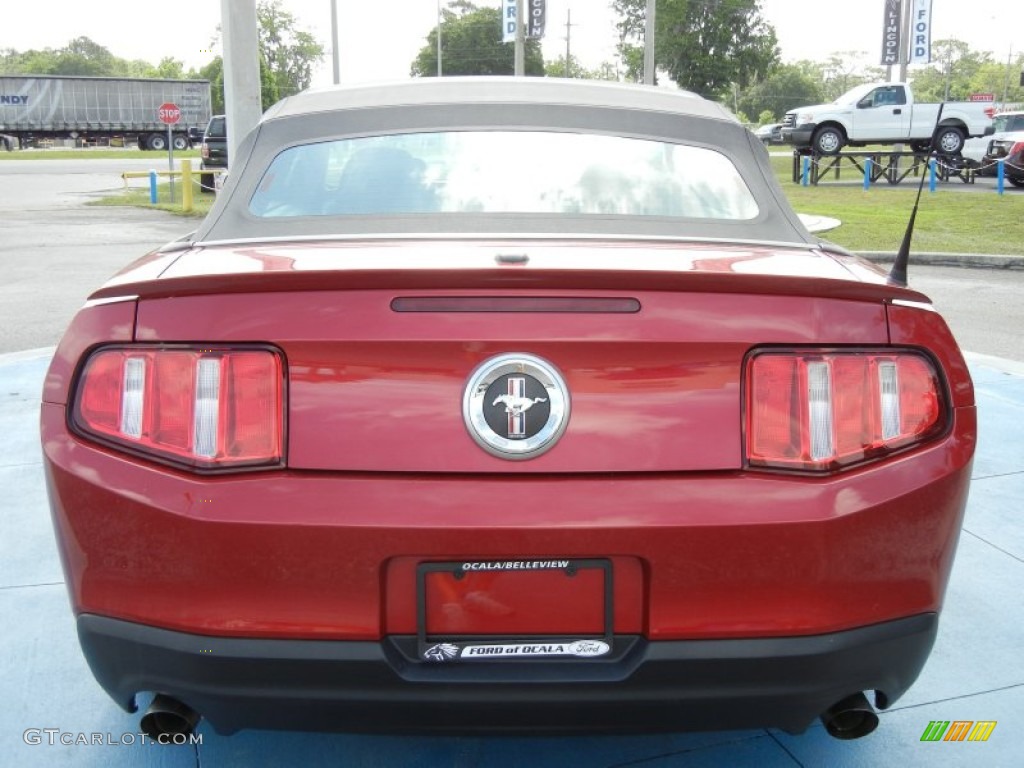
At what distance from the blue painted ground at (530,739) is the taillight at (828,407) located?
1.09 m

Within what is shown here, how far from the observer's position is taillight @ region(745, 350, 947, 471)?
2.03 metres

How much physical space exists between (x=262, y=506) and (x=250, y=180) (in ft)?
4.73

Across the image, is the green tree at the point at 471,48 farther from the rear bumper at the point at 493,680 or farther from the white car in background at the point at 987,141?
the rear bumper at the point at 493,680

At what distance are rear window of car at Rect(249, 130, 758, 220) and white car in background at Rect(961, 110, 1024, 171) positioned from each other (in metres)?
25.8

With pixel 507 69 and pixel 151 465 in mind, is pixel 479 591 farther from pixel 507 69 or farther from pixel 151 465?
pixel 507 69

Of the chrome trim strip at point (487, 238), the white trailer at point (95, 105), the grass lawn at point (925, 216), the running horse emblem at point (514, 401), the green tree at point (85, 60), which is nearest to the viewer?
the running horse emblem at point (514, 401)

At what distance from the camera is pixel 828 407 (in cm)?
206

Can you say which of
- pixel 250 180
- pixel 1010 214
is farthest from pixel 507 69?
pixel 250 180

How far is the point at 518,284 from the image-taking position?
6.55 ft

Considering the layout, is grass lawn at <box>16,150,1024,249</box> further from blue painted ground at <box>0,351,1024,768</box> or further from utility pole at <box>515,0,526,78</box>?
blue painted ground at <box>0,351,1024,768</box>

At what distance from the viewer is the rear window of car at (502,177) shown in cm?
294

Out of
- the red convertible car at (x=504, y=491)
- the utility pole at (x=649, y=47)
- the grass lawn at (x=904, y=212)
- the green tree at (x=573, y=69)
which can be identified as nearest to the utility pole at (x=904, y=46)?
the grass lawn at (x=904, y=212)

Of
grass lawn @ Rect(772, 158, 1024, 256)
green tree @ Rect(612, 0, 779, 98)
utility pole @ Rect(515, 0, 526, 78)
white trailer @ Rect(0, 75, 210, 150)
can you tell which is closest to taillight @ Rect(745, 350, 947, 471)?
grass lawn @ Rect(772, 158, 1024, 256)

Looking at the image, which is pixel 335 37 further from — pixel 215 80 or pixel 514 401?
pixel 215 80
